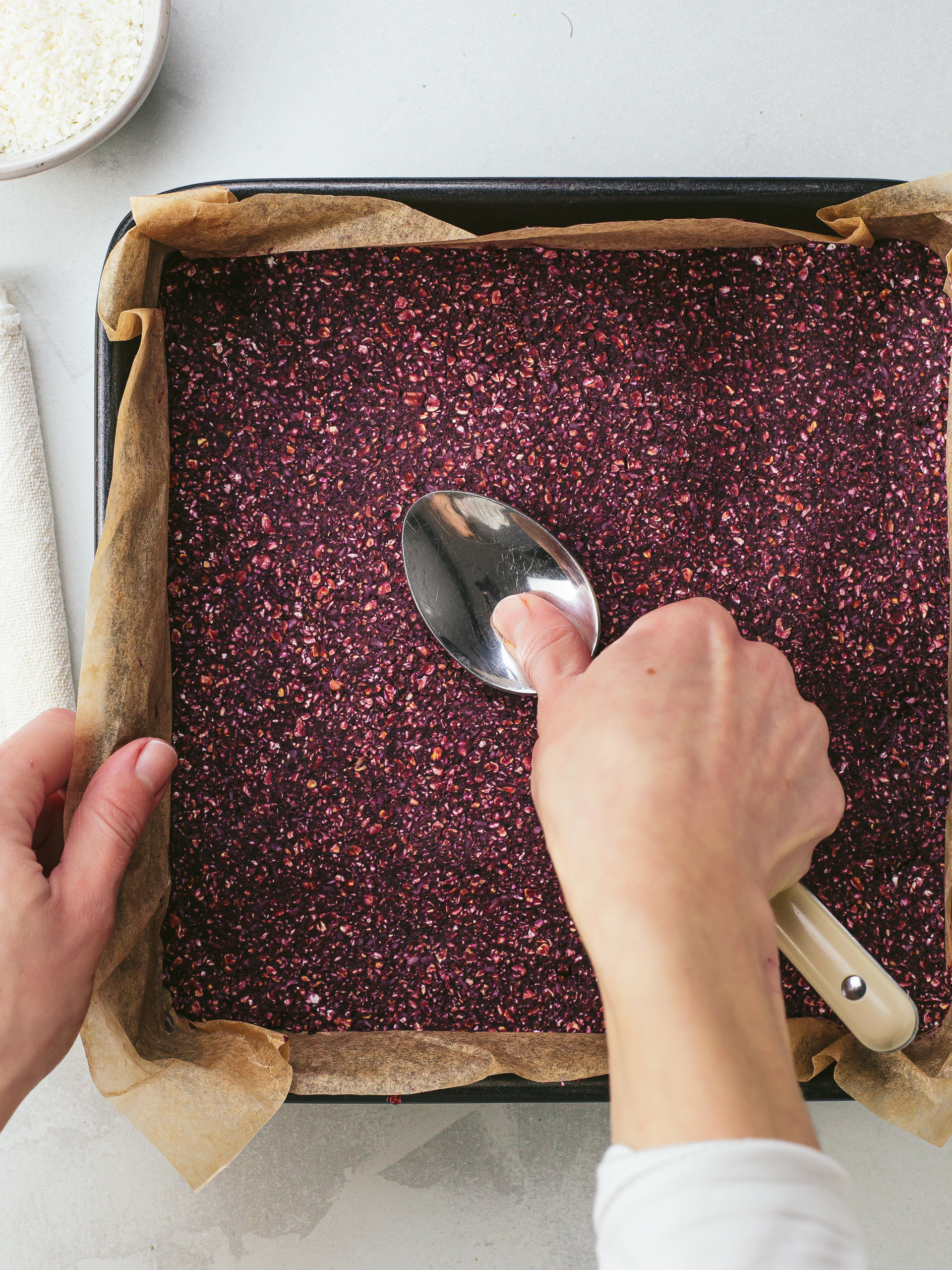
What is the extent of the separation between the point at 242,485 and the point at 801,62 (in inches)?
37.0

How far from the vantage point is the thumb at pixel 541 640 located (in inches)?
34.5

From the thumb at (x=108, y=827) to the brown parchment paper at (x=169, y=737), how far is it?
4 cm

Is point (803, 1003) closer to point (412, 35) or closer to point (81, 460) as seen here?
point (81, 460)

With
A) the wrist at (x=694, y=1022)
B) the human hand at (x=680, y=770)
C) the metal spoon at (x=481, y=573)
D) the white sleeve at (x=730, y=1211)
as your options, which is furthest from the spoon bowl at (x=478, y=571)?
the white sleeve at (x=730, y=1211)

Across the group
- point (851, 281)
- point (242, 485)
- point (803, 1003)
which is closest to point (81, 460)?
point (242, 485)

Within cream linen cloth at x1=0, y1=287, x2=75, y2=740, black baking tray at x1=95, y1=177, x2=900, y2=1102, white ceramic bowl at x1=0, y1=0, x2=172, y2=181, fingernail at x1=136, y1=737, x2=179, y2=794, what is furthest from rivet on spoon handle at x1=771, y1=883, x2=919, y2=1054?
white ceramic bowl at x1=0, y1=0, x2=172, y2=181

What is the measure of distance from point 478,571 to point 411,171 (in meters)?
0.57

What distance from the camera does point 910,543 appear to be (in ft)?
3.64

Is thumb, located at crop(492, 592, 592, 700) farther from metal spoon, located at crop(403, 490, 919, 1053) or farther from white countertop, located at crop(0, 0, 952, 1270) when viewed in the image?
white countertop, located at crop(0, 0, 952, 1270)

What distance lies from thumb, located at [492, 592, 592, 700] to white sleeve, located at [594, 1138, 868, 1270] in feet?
1.33

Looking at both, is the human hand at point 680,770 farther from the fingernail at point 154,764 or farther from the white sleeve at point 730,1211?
the fingernail at point 154,764

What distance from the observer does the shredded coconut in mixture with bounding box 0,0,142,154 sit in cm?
115

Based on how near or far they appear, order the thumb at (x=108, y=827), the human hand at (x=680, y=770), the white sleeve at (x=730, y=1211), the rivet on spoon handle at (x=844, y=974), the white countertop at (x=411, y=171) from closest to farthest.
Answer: the white sleeve at (x=730, y=1211), the human hand at (x=680, y=770), the rivet on spoon handle at (x=844, y=974), the thumb at (x=108, y=827), the white countertop at (x=411, y=171)

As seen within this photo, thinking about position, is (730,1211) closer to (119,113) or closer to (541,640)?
(541,640)
